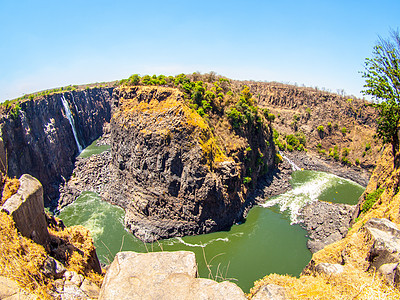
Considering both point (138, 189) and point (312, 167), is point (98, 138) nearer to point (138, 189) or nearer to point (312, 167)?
point (138, 189)

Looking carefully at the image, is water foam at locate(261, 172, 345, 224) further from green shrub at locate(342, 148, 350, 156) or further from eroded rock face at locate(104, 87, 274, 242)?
green shrub at locate(342, 148, 350, 156)

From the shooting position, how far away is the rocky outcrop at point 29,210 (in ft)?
21.1

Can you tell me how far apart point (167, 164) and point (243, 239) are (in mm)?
12687

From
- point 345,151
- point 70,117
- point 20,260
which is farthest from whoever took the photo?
point 70,117

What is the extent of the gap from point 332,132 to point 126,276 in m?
67.4

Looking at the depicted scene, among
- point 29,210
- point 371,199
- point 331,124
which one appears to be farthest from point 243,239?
point 331,124

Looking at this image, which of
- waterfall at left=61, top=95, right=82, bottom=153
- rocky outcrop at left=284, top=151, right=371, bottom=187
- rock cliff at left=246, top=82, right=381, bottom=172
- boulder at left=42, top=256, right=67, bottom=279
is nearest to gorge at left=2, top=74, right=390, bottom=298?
rocky outcrop at left=284, top=151, right=371, bottom=187

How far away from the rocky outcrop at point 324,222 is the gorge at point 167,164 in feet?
5.31

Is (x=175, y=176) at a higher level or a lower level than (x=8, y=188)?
lower

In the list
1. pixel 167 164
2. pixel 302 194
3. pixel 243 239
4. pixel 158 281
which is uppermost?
pixel 158 281

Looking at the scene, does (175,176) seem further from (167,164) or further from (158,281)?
(158,281)

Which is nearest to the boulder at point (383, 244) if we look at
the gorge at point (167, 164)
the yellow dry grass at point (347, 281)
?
the yellow dry grass at point (347, 281)

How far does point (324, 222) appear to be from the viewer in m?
30.0

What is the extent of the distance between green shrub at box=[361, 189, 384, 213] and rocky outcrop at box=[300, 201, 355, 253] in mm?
9490
